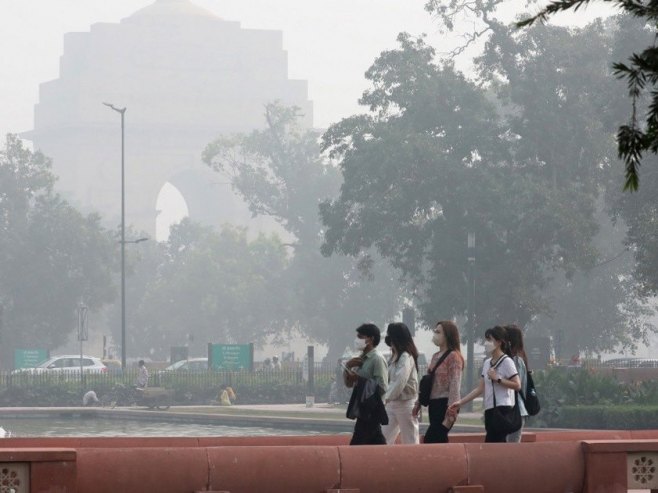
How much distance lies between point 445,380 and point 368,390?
647mm

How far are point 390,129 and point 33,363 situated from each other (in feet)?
60.9

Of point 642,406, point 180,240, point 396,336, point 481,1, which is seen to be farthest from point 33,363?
point 396,336

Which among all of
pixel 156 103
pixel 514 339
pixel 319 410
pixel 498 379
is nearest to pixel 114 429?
pixel 319 410

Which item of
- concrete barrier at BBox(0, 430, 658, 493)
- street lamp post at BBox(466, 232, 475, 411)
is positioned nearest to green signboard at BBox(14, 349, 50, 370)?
street lamp post at BBox(466, 232, 475, 411)

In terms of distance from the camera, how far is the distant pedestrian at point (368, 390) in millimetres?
13969

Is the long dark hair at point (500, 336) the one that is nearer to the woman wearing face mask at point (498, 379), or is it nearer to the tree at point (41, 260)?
the woman wearing face mask at point (498, 379)

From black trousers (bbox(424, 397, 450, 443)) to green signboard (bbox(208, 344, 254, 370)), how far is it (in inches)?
1558

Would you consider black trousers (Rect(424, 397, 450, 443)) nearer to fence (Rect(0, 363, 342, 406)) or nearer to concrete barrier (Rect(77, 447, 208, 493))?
concrete barrier (Rect(77, 447, 208, 493))

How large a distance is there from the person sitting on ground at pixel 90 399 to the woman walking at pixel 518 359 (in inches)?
1298

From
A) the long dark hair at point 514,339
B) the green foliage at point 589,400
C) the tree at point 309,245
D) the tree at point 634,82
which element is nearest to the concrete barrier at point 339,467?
the long dark hair at point 514,339

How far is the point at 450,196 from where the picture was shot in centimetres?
4678

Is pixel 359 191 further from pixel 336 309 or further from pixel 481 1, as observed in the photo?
pixel 336 309

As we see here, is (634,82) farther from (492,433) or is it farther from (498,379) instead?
(492,433)

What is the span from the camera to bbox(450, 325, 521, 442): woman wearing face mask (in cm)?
1360
